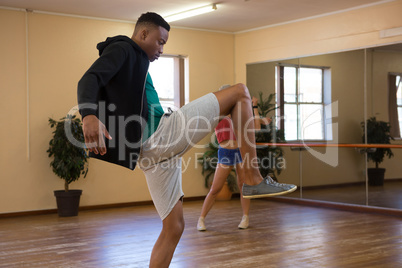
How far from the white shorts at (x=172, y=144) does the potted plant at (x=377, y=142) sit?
15.3 ft

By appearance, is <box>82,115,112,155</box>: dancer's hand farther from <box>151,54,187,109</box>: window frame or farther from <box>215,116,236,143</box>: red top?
<box>151,54,187,109</box>: window frame

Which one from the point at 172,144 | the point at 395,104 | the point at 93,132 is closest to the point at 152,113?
the point at 172,144

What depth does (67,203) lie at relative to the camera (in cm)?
688

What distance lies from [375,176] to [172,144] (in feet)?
16.7

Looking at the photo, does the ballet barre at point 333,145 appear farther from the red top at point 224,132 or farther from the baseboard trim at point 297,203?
the red top at point 224,132

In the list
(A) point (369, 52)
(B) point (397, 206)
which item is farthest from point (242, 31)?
(B) point (397, 206)

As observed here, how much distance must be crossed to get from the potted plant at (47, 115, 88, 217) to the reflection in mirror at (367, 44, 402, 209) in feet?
13.0

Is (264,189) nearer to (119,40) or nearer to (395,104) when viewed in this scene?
(119,40)

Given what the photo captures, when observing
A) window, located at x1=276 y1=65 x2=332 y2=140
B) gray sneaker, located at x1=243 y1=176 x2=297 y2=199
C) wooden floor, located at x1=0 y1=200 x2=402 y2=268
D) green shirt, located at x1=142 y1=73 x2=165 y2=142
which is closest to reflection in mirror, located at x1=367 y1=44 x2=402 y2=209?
wooden floor, located at x1=0 y1=200 x2=402 y2=268

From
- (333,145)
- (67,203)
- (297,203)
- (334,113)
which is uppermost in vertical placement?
(334,113)

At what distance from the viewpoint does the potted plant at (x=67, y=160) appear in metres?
6.82

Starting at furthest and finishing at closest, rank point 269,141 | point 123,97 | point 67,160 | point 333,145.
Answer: point 269,141 < point 333,145 < point 67,160 < point 123,97

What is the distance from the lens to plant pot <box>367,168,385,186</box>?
6871 mm

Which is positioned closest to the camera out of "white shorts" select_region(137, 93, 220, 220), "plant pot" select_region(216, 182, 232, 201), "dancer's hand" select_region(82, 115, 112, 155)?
"dancer's hand" select_region(82, 115, 112, 155)
